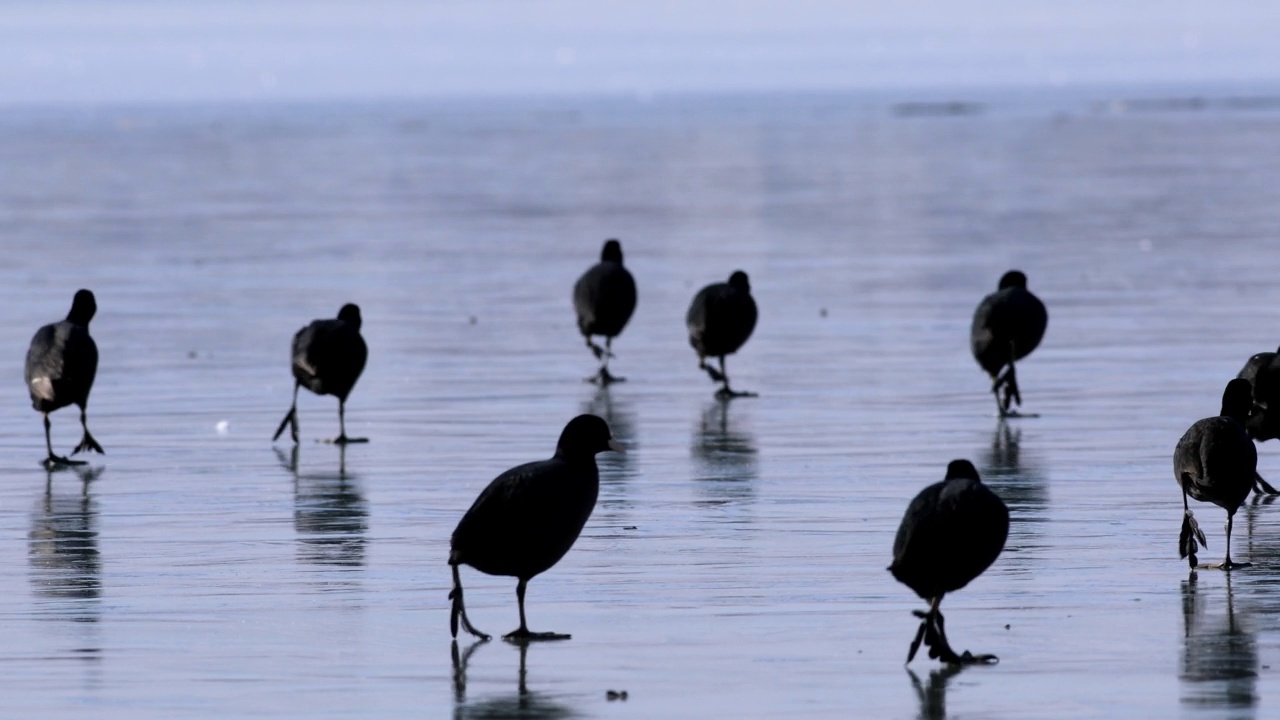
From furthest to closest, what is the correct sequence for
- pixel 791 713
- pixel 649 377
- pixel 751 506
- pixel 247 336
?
pixel 247 336, pixel 649 377, pixel 751 506, pixel 791 713

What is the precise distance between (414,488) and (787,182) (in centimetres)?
3857

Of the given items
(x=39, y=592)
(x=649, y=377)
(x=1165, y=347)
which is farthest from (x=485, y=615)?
(x=1165, y=347)

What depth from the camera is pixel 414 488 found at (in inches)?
508

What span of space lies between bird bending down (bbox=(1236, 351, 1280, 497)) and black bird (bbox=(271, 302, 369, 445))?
585cm

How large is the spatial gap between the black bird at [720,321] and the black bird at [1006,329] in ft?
7.02

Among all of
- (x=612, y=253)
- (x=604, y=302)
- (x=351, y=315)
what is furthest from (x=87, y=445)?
(x=612, y=253)

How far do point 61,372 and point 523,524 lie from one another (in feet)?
21.4

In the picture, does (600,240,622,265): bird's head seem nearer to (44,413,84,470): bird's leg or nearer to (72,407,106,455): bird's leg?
(72,407,106,455): bird's leg

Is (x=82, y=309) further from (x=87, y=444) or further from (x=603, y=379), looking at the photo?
(x=603, y=379)

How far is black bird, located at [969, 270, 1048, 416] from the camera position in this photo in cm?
1622

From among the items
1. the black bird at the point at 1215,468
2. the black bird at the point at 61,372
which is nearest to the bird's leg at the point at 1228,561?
the black bird at the point at 1215,468

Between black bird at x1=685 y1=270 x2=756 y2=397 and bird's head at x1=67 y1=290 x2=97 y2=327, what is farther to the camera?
black bird at x1=685 y1=270 x2=756 y2=397

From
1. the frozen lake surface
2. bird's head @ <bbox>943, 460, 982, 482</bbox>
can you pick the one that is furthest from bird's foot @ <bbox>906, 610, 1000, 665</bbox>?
bird's head @ <bbox>943, 460, 982, 482</bbox>

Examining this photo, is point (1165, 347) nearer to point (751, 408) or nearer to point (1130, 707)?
point (751, 408)
